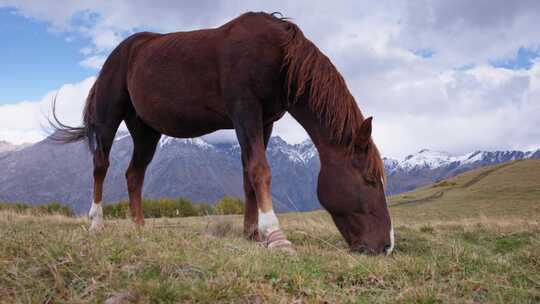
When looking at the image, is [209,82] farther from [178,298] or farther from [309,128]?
[178,298]

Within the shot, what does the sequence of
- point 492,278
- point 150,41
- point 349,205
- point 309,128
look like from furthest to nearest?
point 150,41
point 309,128
point 349,205
point 492,278

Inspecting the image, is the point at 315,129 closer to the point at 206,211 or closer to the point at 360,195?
the point at 360,195

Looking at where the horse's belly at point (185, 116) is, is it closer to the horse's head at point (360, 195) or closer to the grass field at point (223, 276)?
the horse's head at point (360, 195)

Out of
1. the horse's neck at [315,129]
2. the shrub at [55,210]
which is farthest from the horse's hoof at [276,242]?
the shrub at [55,210]

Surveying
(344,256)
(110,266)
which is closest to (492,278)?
(344,256)

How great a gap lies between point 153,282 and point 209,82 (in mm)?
3732

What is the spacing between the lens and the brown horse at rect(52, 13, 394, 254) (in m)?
4.93

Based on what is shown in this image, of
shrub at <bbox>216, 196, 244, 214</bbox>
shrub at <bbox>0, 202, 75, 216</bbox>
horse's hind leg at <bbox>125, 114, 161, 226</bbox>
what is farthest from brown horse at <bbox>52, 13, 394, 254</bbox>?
shrub at <bbox>216, 196, 244, 214</bbox>

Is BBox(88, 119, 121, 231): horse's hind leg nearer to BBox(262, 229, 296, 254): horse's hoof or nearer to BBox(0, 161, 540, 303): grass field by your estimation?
BBox(0, 161, 540, 303): grass field

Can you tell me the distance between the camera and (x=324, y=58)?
5.45 m

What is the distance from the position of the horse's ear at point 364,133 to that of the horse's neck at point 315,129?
1.00 feet

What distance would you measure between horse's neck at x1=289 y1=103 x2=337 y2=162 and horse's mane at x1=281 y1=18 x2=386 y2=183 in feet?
0.23

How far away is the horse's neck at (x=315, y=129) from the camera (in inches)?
203

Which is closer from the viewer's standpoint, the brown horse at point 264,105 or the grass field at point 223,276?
the grass field at point 223,276
